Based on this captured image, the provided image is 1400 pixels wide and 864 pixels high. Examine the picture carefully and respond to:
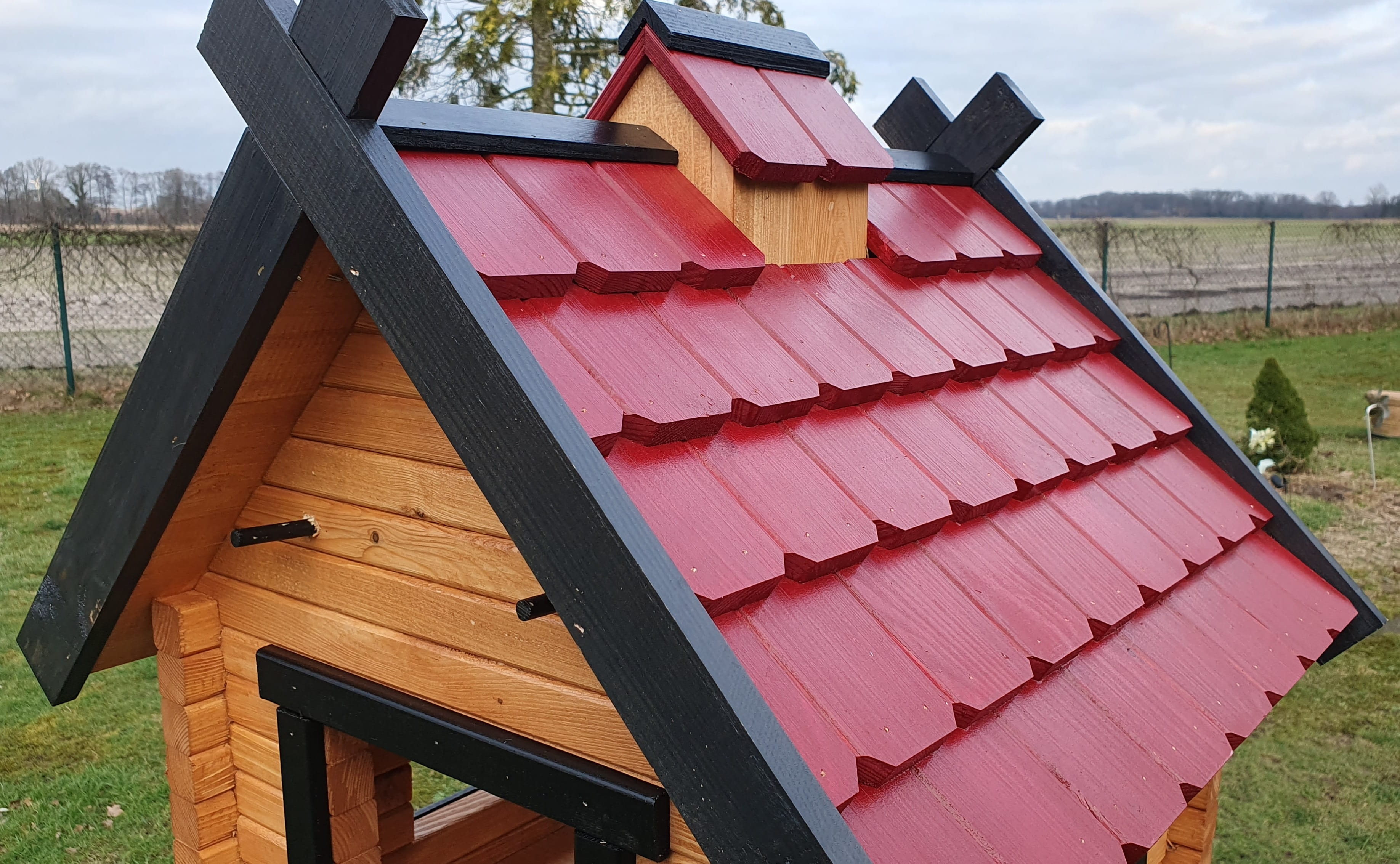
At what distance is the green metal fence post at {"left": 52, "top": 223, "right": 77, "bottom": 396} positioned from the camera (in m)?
11.0

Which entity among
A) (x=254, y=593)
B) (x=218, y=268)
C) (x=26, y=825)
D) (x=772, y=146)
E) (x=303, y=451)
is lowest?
(x=26, y=825)

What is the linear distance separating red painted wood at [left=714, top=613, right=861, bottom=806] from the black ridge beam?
0.83ft

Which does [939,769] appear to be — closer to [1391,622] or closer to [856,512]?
[856,512]

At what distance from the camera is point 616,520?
1040mm

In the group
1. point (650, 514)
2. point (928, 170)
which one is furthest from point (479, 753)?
point (928, 170)

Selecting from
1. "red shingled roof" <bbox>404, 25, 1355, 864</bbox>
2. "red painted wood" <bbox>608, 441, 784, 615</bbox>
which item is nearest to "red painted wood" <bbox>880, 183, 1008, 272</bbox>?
"red shingled roof" <bbox>404, 25, 1355, 864</bbox>

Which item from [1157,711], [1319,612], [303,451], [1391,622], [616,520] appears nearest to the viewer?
[616,520]

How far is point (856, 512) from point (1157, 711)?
1.98 feet

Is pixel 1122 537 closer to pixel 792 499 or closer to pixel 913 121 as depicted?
pixel 792 499

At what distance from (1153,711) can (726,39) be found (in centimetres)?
141

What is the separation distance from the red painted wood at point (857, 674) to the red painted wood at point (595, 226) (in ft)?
1.74

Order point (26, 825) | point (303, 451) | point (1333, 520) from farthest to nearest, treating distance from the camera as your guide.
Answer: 1. point (1333, 520)
2. point (26, 825)
3. point (303, 451)

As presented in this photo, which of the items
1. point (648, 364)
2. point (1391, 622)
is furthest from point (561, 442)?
point (1391, 622)

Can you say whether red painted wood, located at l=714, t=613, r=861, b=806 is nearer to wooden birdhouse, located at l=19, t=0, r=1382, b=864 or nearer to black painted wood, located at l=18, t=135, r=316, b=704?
wooden birdhouse, located at l=19, t=0, r=1382, b=864
